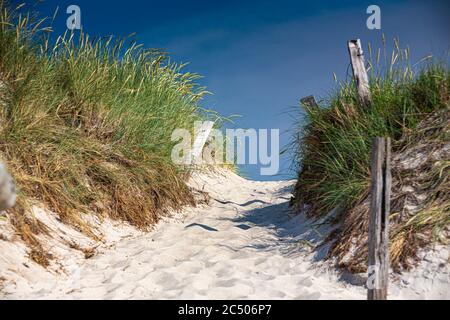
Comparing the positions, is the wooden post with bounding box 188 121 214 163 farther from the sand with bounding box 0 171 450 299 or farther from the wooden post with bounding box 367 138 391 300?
the wooden post with bounding box 367 138 391 300

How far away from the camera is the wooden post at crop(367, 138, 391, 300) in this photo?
369 cm

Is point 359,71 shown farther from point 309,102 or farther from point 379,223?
point 379,223

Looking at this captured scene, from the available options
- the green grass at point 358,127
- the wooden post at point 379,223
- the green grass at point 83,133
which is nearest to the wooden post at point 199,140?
the green grass at point 83,133

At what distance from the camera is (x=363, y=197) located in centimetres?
499

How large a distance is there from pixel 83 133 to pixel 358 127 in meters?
3.20

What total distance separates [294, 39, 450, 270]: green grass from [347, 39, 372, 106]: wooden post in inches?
3.8

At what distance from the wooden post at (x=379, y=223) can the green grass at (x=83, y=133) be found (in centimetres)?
293

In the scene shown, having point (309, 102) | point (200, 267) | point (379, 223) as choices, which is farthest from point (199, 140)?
point (379, 223)

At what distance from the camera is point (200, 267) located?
4.73m

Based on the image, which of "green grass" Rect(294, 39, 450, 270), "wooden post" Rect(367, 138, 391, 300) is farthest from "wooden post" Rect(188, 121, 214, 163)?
"wooden post" Rect(367, 138, 391, 300)
